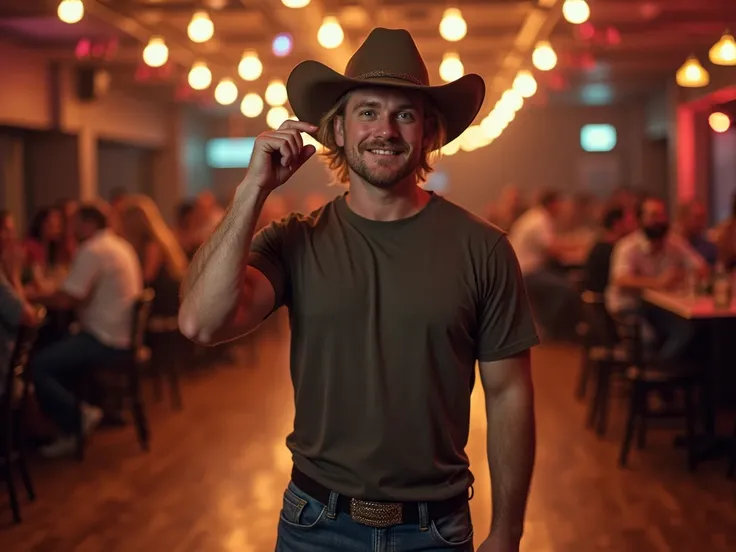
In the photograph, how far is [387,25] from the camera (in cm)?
891

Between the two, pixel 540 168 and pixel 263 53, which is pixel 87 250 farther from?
pixel 540 168

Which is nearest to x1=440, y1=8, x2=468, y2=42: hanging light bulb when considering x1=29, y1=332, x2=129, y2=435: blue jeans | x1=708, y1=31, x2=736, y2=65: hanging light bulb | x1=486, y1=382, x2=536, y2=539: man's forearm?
x1=708, y1=31, x2=736, y2=65: hanging light bulb

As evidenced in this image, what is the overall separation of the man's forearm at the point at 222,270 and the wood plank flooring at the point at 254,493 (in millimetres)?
2622

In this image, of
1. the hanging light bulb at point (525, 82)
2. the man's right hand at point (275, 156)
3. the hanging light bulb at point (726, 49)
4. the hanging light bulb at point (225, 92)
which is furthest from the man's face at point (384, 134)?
the hanging light bulb at point (525, 82)

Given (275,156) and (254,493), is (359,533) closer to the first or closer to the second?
(275,156)

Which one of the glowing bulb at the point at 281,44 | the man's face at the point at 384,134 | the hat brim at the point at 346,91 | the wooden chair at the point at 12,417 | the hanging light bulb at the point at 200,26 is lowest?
the wooden chair at the point at 12,417

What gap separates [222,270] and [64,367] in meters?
4.44

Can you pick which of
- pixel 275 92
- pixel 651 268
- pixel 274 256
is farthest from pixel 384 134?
pixel 275 92

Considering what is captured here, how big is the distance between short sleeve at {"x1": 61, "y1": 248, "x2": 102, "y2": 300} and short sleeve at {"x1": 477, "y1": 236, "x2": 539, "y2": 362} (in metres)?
4.35

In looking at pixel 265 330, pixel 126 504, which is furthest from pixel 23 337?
pixel 265 330

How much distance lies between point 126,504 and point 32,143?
6.91 metres

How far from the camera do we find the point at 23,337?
4793mm

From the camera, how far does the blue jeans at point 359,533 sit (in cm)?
192

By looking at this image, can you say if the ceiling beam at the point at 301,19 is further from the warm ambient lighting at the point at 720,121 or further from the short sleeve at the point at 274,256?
the short sleeve at the point at 274,256
